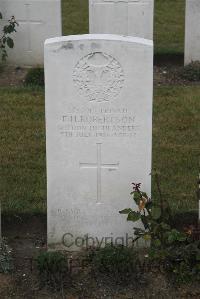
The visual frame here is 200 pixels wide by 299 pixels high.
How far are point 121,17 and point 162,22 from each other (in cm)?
368

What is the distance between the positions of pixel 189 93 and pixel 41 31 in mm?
2737

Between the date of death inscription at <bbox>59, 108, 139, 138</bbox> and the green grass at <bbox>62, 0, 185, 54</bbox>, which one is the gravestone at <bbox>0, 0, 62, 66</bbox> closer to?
the green grass at <bbox>62, 0, 185, 54</bbox>

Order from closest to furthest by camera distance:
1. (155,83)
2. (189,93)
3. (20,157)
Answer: (20,157) → (189,93) → (155,83)

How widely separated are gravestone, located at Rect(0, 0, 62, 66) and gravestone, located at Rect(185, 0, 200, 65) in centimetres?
189

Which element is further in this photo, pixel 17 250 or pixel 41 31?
pixel 41 31

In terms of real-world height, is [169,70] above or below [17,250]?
above

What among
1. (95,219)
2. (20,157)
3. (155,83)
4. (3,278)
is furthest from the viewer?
(155,83)

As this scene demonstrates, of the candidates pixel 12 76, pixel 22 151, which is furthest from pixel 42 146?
pixel 12 76

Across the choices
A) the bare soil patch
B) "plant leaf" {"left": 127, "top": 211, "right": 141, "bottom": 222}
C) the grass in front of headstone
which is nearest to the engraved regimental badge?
"plant leaf" {"left": 127, "top": 211, "right": 141, "bottom": 222}

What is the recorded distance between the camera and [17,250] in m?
5.80

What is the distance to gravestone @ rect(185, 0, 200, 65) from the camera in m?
10.7

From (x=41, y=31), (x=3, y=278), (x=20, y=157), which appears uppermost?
(x=41, y=31)

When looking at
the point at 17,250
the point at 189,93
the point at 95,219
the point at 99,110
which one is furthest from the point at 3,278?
the point at 189,93

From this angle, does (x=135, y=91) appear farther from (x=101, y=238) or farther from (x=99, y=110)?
(x=101, y=238)
